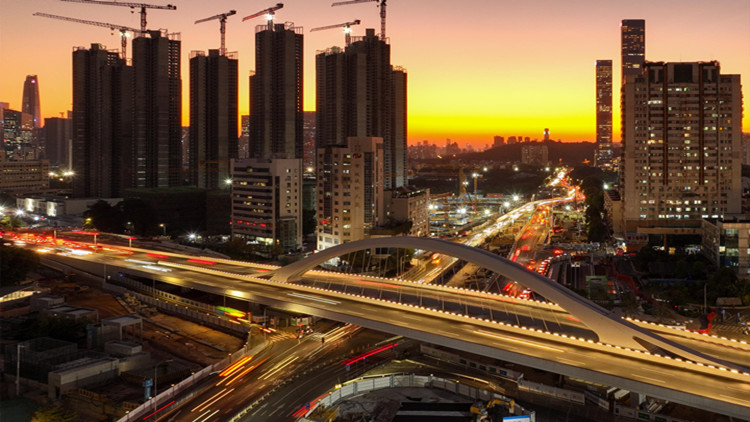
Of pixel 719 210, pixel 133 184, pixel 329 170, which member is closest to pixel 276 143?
pixel 133 184

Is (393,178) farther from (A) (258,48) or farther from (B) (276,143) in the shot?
(A) (258,48)

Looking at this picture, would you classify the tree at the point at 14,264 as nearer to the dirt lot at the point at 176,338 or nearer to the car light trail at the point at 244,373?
the dirt lot at the point at 176,338

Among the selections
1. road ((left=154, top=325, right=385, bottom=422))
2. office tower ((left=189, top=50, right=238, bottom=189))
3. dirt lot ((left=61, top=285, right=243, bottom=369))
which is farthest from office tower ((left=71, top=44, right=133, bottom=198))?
road ((left=154, top=325, right=385, bottom=422))

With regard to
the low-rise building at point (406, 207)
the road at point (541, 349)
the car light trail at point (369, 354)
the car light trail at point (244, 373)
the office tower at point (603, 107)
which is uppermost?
the office tower at point (603, 107)

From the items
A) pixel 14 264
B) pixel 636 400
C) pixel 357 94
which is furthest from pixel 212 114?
pixel 636 400

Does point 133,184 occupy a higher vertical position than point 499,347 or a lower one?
higher

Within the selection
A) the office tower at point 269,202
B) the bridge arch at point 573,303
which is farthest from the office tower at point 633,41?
the bridge arch at point 573,303
